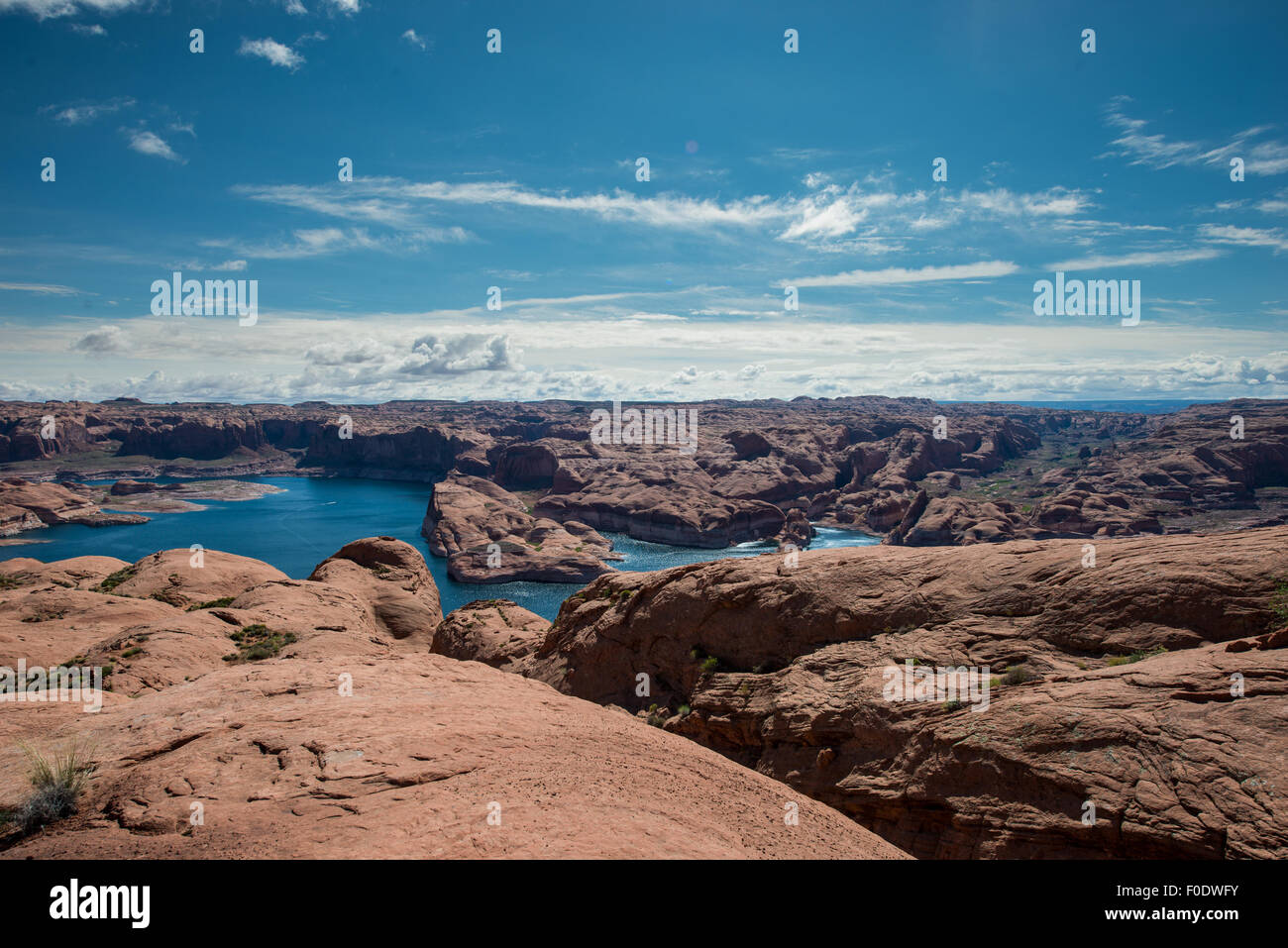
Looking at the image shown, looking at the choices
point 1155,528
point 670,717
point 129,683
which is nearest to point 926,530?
point 1155,528

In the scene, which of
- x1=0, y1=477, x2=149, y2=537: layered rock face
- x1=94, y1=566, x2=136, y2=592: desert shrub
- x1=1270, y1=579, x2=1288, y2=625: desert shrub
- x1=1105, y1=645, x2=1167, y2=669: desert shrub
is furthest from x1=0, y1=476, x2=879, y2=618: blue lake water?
x1=1270, y1=579, x2=1288, y2=625: desert shrub

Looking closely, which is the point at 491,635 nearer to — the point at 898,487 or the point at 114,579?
the point at 114,579

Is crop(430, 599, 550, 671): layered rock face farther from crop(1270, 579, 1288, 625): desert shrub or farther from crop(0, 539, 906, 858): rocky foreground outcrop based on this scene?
crop(1270, 579, 1288, 625): desert shrub

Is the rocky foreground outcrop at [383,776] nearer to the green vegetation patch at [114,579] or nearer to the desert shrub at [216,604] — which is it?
the desert shrub at [216,604]

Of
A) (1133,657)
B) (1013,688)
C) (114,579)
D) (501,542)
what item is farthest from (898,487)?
(1013,688)

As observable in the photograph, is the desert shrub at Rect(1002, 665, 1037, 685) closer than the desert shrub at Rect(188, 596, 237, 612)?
Yes

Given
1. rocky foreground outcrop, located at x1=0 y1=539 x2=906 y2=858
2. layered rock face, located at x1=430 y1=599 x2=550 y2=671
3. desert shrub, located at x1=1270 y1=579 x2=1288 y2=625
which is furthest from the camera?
layered rock face, located at x1=430 y1=599 x2=550 y2=671

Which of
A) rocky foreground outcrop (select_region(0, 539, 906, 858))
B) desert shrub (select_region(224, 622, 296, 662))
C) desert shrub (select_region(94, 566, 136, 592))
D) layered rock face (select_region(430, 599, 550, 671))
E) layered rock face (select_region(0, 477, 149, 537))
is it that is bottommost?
layered rock face (select_region(0, 477, 149, 537))

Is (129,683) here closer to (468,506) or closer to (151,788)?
(151,788)
